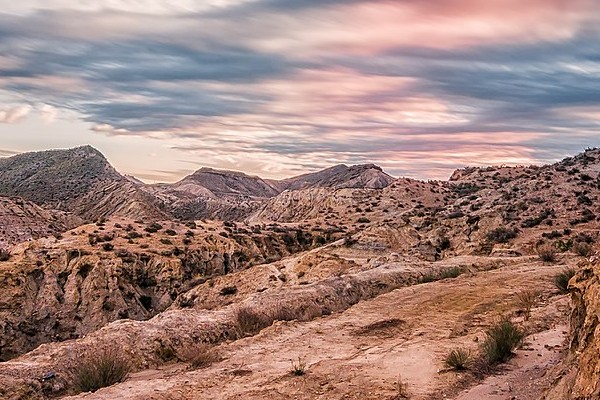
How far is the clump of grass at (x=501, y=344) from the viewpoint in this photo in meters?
10.2

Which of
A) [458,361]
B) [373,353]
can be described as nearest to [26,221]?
[373,353]

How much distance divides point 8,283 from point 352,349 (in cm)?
3217

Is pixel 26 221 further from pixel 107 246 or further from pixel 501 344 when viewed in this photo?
pixel 501 344

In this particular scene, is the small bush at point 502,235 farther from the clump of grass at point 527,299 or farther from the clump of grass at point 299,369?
the clump of grass at point 299,369

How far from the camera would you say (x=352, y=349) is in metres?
13.3

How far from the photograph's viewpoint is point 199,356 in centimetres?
1324

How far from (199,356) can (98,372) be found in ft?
7.96

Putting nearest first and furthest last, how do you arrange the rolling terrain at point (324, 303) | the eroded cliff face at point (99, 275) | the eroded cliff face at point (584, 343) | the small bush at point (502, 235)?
the eroded cliff face at point (584, 343), the rolling terrain at point (324, 303), the eroded cliff face at point (99, 275), the small bush at point (502, 235)

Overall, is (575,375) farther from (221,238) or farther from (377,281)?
(221,238)

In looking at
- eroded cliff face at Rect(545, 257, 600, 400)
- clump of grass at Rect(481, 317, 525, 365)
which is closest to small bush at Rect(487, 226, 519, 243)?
clump of grass at Rect(481, 317, 525, 365)

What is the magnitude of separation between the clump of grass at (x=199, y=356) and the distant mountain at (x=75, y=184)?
3381 inches

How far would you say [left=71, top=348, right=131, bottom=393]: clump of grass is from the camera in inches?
459

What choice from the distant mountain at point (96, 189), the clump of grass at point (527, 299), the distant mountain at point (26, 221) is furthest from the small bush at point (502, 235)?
the distant mountain at point (96, 189)

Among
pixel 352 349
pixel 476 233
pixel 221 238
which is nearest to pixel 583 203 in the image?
pixel 476 233
